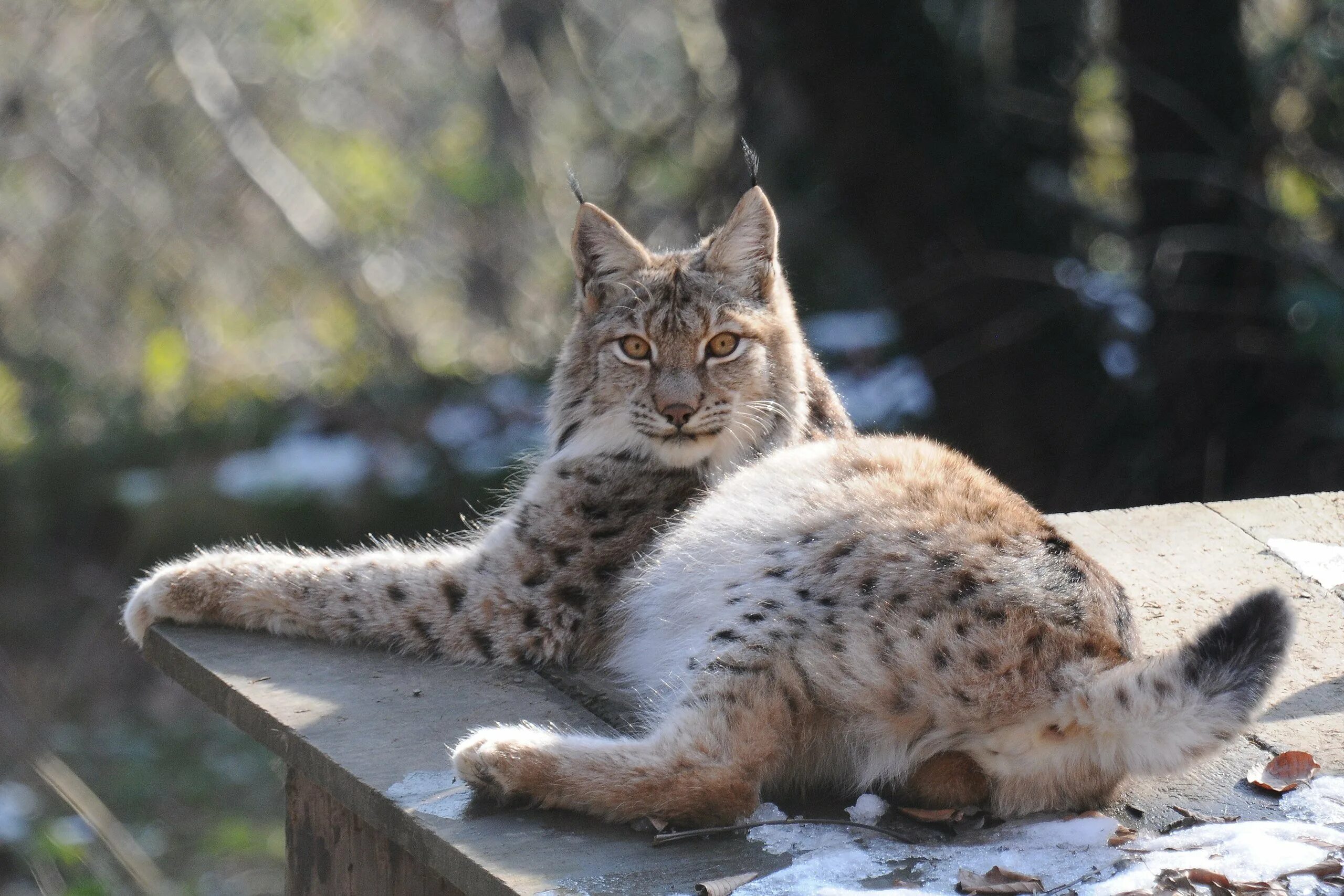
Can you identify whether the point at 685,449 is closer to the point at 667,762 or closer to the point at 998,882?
the point at 667,762

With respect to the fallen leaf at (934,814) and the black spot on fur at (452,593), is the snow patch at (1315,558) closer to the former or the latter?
the fallen leaf at (934,814)

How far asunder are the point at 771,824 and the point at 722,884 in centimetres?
27

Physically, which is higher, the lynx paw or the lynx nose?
the lynx nose

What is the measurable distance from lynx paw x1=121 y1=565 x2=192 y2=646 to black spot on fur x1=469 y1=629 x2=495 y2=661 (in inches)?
29.9

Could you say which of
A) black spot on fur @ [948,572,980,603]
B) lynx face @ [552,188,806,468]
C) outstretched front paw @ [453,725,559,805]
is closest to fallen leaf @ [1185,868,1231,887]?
black spot on fur @ [948,572,980,603]

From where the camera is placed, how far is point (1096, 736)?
2486 mm

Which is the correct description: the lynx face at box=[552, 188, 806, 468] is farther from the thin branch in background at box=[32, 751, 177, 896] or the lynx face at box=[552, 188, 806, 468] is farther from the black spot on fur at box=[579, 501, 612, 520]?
the thin branch in background at box=[32, 751, 177, 896]

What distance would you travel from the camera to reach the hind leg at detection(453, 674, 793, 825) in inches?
99.0

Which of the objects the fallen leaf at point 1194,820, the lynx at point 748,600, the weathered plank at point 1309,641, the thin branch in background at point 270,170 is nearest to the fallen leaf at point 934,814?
the lynx at point 748,600

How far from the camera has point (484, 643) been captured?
346cm

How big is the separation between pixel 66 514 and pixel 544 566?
5625 mm

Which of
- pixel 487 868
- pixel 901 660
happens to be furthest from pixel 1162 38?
pixel 487 868

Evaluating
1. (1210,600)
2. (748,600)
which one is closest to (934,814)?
(748,600)

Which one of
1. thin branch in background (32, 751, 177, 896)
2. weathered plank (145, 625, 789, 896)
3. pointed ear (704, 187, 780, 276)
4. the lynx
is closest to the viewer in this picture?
weathered plank (145, 625, 789, 896)
